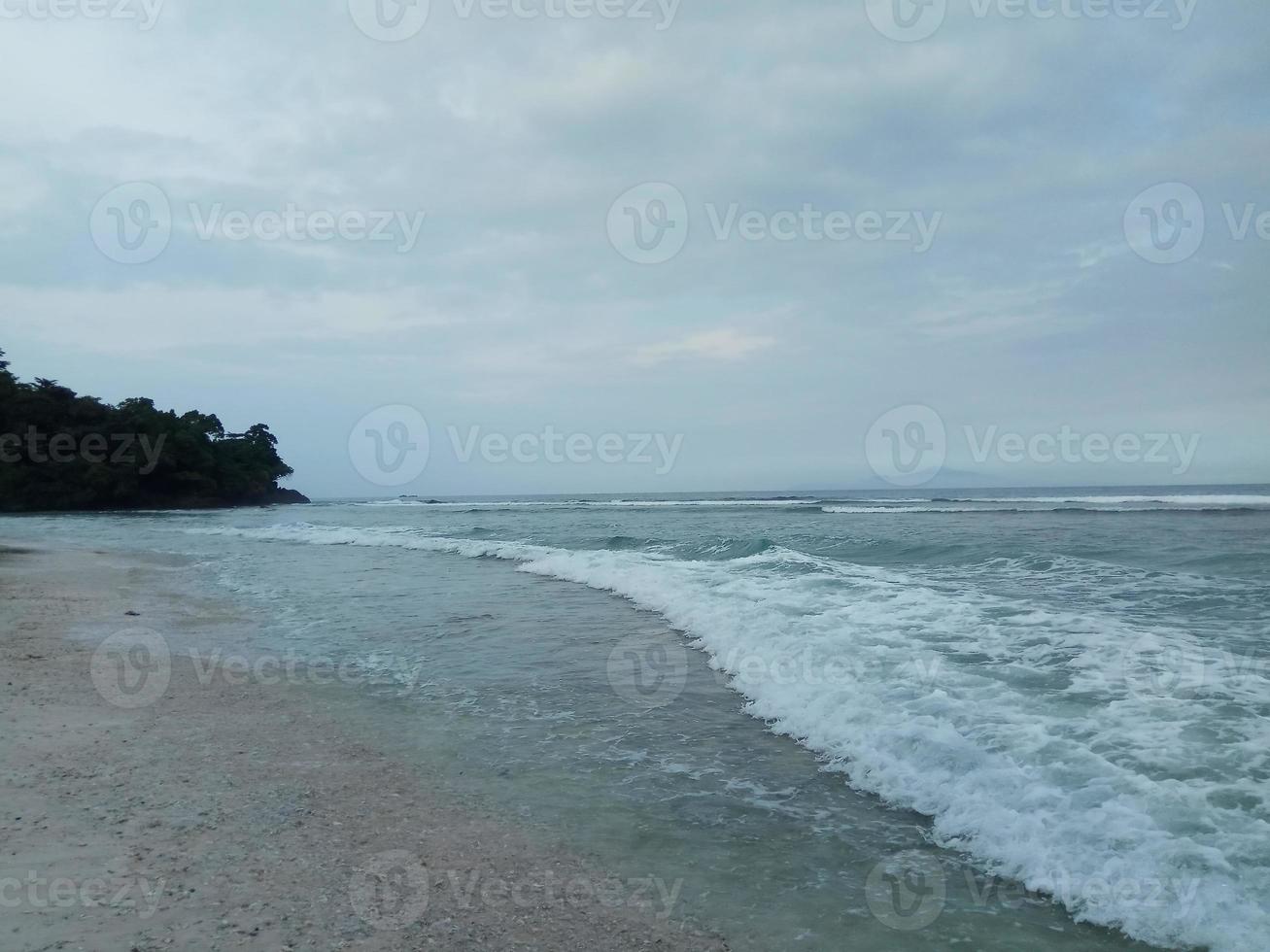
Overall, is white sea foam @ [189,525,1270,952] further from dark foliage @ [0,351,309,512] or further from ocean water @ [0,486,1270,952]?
dark foliage @ [0,351,309,512]

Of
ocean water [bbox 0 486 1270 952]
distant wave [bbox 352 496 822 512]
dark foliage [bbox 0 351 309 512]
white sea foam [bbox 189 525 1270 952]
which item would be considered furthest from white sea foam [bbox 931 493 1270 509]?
dark foliage [bbox 0 351 309 512]

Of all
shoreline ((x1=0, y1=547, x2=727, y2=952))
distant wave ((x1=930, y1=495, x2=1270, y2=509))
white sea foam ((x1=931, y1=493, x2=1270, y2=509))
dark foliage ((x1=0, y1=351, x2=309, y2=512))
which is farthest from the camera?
dark foliage ((x1=0, y1=351, x2=309, y2=512))

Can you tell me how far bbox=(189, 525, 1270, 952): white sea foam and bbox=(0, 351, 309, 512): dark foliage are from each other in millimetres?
59958

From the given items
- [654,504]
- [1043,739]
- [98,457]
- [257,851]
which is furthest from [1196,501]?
[98,457]

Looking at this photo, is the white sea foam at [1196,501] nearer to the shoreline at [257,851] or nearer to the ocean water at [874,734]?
the ocean water at [874,734]

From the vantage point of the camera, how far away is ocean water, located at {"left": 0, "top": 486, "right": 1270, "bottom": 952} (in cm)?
347

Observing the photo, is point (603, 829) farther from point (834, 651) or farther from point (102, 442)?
point (102, 442)

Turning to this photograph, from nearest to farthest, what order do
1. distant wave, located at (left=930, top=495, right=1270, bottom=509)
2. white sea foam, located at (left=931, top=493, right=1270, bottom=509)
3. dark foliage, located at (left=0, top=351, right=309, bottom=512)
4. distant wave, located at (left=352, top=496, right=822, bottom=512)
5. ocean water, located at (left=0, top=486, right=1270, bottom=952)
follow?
ocean water, located at (left=0, top=486, right=1270, bottom=952) < white sea foam, located at (left=931, top=493, right=1270, bottom=509) < distant wave, located at (left=930, top=495, right=1270, bottom=509) < dark foliage, located at (left=0, top=351, right=309, bottom=512) < distant wave, located at (left=352, top=496, right=822, bottom=512)

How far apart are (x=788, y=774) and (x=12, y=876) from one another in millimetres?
4181

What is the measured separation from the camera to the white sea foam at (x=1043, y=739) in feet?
11.6

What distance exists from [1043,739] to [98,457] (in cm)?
6601

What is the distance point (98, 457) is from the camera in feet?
183

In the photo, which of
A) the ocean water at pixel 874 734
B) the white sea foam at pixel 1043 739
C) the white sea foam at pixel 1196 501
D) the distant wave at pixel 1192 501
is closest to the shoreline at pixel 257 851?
the ocean water at pixel 874 734

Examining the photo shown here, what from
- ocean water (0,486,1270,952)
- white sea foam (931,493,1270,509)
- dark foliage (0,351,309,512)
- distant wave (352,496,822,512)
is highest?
dark foliage (0,351,309,512)
